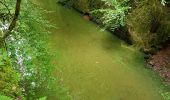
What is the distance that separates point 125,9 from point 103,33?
237cm

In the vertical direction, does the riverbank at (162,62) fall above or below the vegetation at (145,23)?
below

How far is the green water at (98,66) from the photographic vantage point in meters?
9.69

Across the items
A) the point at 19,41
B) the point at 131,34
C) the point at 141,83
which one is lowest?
the point at 141,83

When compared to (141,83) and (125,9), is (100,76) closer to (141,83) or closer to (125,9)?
(141,83)

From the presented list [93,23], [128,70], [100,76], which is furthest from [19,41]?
[93,23]

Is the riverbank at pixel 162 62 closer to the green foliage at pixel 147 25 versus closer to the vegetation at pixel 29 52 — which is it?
the green foliage at pixel 147 25

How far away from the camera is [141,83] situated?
33.7 feet

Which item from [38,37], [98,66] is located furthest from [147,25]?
[38,37]

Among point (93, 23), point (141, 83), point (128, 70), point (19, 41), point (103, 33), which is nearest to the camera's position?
point (19, 41)

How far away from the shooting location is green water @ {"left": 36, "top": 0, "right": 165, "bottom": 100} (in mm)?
9688

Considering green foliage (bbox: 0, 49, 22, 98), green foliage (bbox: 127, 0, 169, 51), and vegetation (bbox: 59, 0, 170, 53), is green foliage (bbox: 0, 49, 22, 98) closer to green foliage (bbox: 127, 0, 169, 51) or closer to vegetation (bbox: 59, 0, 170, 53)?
vegetation (bbox: 59, 0, 170, 53)

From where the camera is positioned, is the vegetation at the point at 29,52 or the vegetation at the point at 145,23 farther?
the vegetation at the point at 145,23

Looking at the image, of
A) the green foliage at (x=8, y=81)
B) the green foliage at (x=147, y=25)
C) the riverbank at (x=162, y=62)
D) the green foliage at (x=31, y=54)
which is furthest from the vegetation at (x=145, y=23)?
the green foliage at (x=8, y=81)

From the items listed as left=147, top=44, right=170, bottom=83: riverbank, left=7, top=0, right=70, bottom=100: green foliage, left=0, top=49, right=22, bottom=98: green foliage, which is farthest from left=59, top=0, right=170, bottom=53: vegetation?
left=0, top=49, right=22, bottom=98: green foliage
